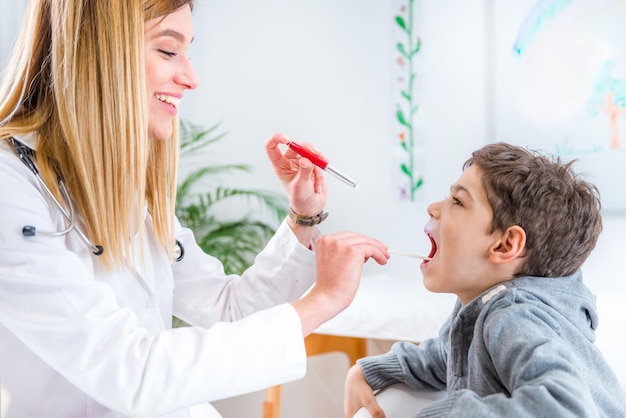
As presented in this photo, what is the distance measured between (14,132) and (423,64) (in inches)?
66.8

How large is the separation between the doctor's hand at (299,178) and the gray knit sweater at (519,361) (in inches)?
13.0

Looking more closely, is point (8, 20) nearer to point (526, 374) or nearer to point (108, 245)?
point (108, 245)

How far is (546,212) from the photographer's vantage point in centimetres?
107

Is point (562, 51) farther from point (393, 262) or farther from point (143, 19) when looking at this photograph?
point (143, 19)

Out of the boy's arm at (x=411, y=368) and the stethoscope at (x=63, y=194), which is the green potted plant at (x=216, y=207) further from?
the stethoscope at (x=63, y=194)

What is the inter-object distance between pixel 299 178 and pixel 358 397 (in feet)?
1.39

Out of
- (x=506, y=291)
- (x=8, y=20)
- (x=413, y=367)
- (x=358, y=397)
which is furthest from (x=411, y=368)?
(x=8, y=20)

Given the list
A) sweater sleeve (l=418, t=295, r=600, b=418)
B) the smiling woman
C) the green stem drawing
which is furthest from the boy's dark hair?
the green stem drawing

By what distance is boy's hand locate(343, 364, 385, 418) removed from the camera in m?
1.14

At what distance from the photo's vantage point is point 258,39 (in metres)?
2.64

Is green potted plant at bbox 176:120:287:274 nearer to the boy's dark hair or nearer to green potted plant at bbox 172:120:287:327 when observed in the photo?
green potted plant at bbox 172:120:287:327

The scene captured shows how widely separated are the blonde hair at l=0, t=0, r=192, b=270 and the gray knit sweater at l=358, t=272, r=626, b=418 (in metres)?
0.56

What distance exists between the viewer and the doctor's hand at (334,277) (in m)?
0.94

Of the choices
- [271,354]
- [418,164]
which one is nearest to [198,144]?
[418,164]
